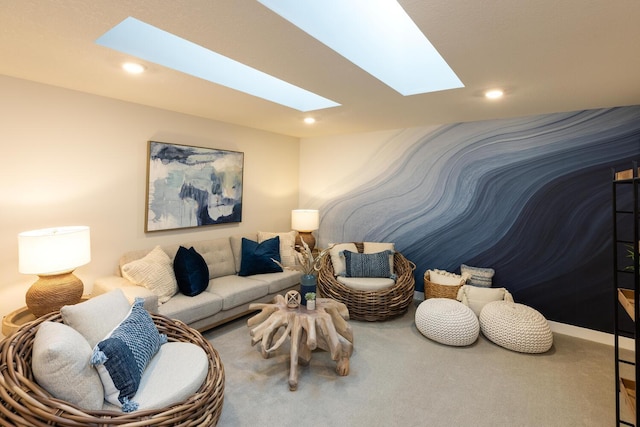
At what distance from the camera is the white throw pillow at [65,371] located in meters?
1.38

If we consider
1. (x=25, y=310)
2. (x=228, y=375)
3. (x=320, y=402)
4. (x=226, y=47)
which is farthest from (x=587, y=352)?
(x=25, y=310)

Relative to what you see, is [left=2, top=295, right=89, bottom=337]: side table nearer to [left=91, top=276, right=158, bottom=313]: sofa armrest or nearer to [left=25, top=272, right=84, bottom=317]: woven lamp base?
[left=25, top=272, right=84, bottom=317]: woven lamp base

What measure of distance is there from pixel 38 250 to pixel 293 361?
2.01m

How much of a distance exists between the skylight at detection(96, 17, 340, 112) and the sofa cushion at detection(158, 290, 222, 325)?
197 cm

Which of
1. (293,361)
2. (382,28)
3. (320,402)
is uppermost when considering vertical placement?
(382,28)

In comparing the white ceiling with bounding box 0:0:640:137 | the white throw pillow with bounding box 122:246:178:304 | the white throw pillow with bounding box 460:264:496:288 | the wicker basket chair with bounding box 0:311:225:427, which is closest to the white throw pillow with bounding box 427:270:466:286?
the white throw pillow with bounding box 460:264:496:288

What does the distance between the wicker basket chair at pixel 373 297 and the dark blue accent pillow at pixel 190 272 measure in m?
1.37

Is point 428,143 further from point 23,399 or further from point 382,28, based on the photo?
point 23,399

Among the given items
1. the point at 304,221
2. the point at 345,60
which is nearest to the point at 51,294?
the point at 345,60

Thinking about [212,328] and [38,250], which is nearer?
[38,250]

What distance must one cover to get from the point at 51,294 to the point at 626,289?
13.1 feet

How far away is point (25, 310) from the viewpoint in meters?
2.43

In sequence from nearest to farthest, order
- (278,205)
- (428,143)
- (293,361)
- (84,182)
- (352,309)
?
(293,361) → (84,182) → (352,309) → (428,143) → (278,205)

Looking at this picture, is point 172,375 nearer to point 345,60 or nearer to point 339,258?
point 345,60
